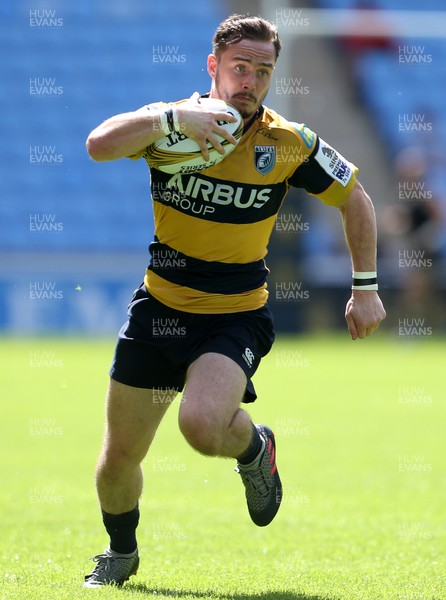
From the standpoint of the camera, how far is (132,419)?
465 centimetres

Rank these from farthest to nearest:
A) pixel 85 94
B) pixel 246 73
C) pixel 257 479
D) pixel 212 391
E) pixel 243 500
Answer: pixel 85 94
pixel 243 500
pixel 257 479
pixel 246 73
pixel 212 391

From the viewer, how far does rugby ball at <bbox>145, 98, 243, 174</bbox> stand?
435 cm

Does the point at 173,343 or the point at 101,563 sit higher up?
the point at 173,343

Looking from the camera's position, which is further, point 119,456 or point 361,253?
point 361,253

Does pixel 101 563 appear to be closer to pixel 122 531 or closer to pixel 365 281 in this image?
pixel 122 531

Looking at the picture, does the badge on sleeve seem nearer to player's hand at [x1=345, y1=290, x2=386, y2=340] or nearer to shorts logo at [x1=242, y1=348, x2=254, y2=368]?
player's hand at [x1=345, y1=290, x2=386, y2=340]

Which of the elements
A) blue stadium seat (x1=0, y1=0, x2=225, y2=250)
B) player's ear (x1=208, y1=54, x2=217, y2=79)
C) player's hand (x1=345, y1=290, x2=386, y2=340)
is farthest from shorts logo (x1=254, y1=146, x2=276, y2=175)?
blue stadium seat (x1=0, y1=0, x2=225, y2=250)

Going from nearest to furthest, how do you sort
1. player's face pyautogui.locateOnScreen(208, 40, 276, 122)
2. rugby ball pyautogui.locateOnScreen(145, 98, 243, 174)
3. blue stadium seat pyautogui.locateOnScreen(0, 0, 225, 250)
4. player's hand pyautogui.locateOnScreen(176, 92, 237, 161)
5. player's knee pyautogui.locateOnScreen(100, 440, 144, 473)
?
1. player's hand pyautogui.locateOnScreen(176, 92, 237, 161)
2. rugby ball pyautogui.locateOnScreen(145, 98, 243, 174)
3. player's face pyautogui.locateOnScreen(208, 40, 276, 122)
4. player's knee pyautogui.locateOnScreen(100, 440, 144, 473)
5. blue stadium seat pyautogui.locateOnScreen(0, 0, 225, 250)

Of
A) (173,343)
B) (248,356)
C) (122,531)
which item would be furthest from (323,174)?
(122,531)

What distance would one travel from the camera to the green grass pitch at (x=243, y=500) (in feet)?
15.3

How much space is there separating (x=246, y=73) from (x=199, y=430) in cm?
148

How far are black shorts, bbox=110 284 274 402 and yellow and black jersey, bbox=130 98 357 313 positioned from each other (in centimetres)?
6

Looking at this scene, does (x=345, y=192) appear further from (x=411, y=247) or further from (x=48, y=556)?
(x=411, y=247)

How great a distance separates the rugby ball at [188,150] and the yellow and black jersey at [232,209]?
16cm
